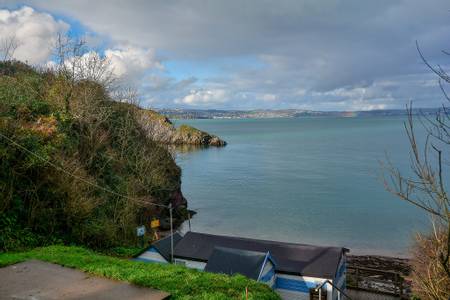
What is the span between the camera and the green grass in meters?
10.3

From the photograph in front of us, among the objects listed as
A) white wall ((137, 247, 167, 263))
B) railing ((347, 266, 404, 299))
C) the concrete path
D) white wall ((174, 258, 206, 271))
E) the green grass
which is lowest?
railing ((347, 266, 404, 299))

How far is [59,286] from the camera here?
33.2 ft

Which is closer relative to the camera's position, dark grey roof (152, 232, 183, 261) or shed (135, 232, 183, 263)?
shed (135, 232, 183, 263)

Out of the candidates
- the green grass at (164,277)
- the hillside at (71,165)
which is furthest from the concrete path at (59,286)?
the hillside at (71,165)

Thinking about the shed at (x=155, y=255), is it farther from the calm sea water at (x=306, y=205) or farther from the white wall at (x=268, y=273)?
the calm sea water at (x=306, y=205)

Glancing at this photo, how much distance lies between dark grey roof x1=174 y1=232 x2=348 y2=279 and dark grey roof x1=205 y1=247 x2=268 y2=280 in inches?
99.1

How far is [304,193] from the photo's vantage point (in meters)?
45.6

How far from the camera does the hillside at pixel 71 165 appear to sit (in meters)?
15.9

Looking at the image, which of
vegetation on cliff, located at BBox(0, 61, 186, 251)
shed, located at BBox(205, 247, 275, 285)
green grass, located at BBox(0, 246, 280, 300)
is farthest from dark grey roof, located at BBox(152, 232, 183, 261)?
green grass, located at BBox(0, 246, 280, 300)

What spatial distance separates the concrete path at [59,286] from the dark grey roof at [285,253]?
27.8ft

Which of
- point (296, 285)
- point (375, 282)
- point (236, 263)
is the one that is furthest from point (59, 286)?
point (375, 282)

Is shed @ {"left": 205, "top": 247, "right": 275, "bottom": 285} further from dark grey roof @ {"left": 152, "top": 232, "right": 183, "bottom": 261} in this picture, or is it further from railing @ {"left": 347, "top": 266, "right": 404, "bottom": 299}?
railing @ {"left": 347, "top": 266, "right": 404, "bottom": 299}

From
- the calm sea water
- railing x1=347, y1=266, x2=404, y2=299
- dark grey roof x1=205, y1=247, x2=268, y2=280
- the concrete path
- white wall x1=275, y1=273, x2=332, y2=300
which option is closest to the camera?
the concrete path

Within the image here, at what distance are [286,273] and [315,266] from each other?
1442 millimetres
